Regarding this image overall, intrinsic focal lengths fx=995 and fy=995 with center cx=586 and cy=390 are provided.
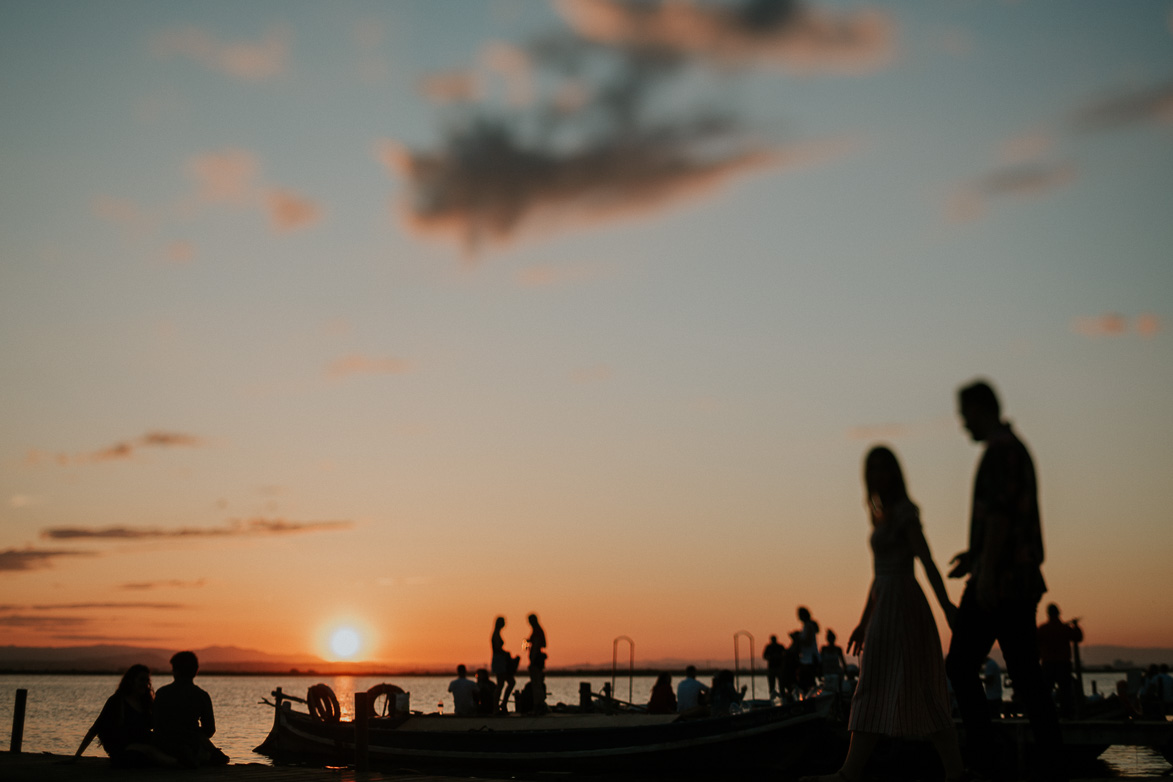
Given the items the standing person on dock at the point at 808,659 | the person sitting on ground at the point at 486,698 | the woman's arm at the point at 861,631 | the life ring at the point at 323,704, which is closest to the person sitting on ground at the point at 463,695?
the person sitting on ground at the point at 486,698

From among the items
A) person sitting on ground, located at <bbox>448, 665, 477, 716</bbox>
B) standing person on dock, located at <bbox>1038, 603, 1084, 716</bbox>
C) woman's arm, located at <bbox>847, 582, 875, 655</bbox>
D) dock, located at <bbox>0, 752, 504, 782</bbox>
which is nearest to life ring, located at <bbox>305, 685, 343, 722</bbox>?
→ person sitting on ground, located at <bbox>448, 665, 477, 716</bbox>

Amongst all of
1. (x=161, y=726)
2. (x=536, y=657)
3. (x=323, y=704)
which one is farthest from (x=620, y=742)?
(x=161, y=726)

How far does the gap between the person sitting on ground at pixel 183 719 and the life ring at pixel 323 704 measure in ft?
51.1

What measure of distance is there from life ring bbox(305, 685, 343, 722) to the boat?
13.6 ft

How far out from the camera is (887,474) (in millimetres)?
6273

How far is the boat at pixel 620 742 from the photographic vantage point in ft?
67.1

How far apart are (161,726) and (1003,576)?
9598 millimetres

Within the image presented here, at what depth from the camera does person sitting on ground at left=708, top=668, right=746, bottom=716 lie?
22844 millimetres

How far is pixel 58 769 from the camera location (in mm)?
10750

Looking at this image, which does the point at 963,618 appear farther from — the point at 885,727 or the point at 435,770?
the point at 435,770

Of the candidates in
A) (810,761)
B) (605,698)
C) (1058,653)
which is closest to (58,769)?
(810,761)

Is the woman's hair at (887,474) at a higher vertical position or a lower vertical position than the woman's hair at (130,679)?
higher

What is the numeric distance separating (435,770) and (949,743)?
18.8 m

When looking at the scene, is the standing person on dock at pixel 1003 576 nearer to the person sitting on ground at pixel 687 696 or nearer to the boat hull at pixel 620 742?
the boat hull at pixel 620 742
